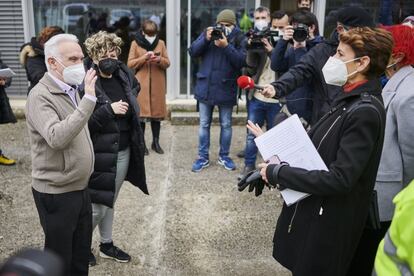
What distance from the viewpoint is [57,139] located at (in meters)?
2.42

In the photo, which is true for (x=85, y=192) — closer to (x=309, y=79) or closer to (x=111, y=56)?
(x=111, y=56)

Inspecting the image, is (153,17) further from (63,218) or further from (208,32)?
(63,218)

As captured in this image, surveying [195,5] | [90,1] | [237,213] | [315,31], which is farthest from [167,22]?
[237,213]

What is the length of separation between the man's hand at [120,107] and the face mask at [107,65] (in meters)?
0.26

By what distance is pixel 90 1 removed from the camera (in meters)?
7.57

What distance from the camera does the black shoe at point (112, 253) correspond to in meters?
3.59

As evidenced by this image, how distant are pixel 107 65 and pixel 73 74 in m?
0.62

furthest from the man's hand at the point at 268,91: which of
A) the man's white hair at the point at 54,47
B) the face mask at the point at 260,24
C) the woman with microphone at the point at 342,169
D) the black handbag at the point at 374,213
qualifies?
the face mask at the point at 260,24

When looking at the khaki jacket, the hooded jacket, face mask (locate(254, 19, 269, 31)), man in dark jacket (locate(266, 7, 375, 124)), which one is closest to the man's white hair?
the khaki jacket

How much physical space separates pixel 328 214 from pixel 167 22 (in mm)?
5811

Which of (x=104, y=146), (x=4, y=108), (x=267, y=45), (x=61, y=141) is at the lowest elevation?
(x=4, y=108)

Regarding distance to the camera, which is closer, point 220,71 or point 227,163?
point 220,71

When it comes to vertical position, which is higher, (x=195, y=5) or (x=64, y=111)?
(x=195, y=5)

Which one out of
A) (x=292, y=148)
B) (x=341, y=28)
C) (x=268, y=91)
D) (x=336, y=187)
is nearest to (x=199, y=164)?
(x=341, y=28)
